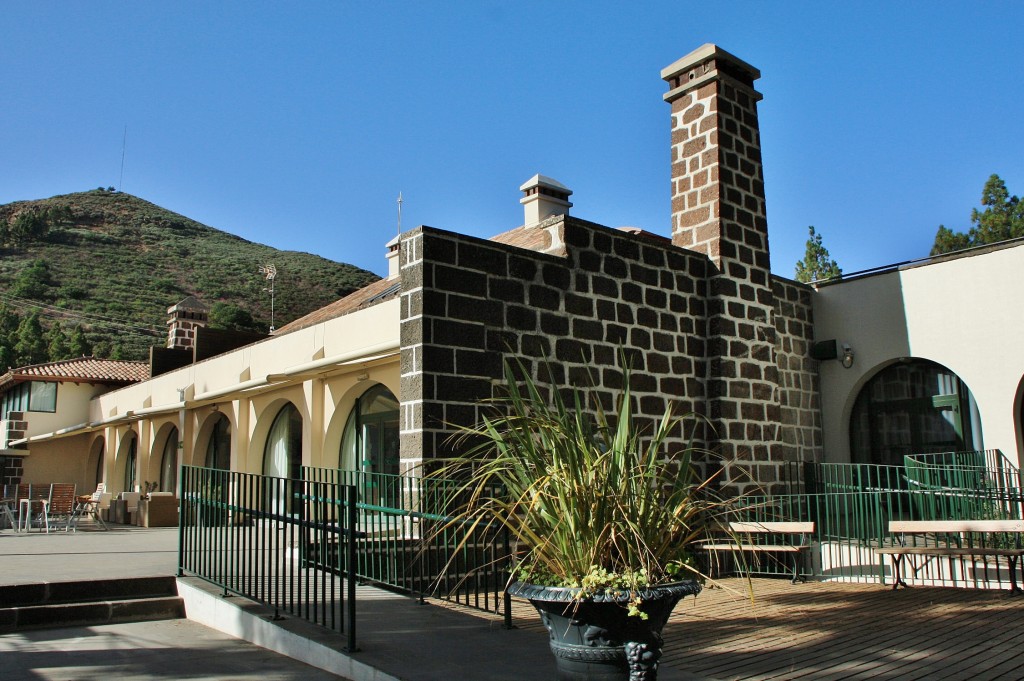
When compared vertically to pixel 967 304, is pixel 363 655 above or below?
below

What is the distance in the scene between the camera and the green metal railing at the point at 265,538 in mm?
5348

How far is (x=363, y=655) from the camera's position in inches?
187

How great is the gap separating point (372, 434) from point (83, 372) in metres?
17.7

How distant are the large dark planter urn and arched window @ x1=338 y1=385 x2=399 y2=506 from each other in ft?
33.8

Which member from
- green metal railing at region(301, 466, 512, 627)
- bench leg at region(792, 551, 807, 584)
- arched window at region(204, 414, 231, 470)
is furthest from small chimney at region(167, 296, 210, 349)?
bench leg at region(792, 551, 807, 584)

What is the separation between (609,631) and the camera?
3.59m

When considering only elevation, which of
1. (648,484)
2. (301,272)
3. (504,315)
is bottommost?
(648,484)

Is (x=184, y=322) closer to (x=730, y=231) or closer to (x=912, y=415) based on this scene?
(x=730, y=231)

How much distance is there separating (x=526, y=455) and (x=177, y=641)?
3510mm

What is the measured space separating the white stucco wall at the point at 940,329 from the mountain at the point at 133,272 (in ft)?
151

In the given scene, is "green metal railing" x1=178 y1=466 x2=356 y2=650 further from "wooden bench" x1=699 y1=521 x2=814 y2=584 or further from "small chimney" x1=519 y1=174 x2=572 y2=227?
"small chimney" x1=519 y1=174 x2=572 y2=227

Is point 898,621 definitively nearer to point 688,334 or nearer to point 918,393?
point 688,334

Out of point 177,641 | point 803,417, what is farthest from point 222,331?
point 177,641

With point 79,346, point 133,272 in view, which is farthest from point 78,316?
point 133,272
